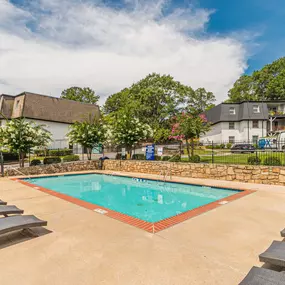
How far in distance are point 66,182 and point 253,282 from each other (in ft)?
38.6

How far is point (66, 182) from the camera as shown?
12508 mm

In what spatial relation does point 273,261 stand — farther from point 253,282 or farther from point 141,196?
point 141,196

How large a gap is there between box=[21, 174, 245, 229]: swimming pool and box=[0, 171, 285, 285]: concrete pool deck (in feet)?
4.68

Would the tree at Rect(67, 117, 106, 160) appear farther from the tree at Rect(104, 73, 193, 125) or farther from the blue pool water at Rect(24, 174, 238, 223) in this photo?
the tree at Rect(104, 73, 193, 125)

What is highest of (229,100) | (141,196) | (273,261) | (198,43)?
(229,100)

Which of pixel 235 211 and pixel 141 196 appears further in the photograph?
pixel 141 196

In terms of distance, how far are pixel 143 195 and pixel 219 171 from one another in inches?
169

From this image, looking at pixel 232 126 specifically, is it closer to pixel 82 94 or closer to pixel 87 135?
pixel 87 135

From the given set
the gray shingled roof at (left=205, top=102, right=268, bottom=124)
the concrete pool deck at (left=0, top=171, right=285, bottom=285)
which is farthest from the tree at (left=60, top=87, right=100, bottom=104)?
the concrete pool deck at (left=0, top=171, right=285, bottom=285)

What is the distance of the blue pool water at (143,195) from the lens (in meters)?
7.17

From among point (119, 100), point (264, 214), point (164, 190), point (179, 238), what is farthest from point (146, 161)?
point (119, 100)

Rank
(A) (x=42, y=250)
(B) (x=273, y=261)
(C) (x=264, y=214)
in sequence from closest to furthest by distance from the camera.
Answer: (B) (x=273, y=261) → (A) (x=42, y=250) → (C) (x=264, y=214)

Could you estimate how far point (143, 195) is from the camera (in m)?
9.25

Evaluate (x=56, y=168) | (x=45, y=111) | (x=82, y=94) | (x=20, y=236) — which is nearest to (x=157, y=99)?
(x=45, y=111)
